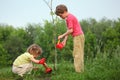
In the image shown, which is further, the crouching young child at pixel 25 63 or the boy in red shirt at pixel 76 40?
the crouching young child at pixel 25 63

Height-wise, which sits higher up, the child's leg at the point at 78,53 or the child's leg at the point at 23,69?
the child's leg at the point at 78,53

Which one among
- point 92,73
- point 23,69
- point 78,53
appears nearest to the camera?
point 92,73

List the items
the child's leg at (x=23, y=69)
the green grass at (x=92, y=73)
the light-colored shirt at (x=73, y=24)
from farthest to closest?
the child's leg at (x=23, y=69), the light-colored shirt at (x=73, y=24), the green grass at (x=92, y=73)

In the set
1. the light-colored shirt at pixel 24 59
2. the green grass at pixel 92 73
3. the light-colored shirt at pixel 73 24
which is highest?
the light-colored shirt at pixel 73 24

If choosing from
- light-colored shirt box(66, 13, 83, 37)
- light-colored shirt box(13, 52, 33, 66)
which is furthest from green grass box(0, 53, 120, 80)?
light-colored shirt box(66, 13, 83, 37)

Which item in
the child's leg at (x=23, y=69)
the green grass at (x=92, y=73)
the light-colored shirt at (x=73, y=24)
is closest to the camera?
the green grass at (x=92, y=73)

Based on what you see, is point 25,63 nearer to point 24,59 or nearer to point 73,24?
point 24,59

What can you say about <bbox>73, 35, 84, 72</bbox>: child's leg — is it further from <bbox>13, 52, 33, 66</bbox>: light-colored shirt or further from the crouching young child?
<bbox>13, 52, 33, 66</bbox>: light-colored shirt

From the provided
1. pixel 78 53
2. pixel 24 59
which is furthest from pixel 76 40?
pixel 24 59

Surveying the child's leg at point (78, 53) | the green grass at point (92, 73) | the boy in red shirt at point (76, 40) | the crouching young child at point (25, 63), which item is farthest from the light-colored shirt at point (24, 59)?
the child's leg at point (78, 53)

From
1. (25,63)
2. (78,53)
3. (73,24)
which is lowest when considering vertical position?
(25,63)

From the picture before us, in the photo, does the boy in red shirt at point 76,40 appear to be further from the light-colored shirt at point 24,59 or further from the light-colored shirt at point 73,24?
the light-colored shirt at point 24,59

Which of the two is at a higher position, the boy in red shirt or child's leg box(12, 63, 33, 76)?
the boy in red shirt

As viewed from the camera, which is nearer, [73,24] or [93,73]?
[93,73]
